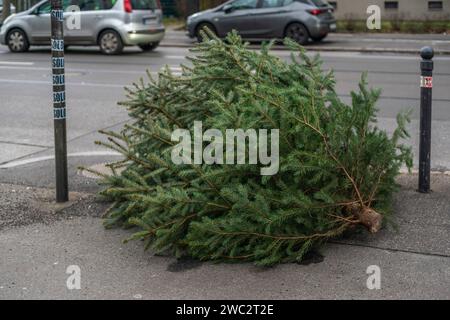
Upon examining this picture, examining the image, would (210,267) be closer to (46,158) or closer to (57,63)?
(57,63)

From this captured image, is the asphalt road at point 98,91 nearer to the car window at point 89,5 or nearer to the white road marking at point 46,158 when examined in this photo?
the white road marking at point 46,158

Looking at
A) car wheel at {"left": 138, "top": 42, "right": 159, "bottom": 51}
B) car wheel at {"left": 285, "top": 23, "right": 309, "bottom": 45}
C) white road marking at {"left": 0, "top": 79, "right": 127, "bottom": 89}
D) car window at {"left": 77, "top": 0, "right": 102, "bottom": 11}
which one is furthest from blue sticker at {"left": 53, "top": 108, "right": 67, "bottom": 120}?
car wheel at {"left": 285, "top": 23, "right": 309, "bottom": 45}

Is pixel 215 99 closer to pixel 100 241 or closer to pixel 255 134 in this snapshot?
pixel 255 134

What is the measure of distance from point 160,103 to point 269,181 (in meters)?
1.45

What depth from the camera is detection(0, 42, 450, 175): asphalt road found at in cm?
956

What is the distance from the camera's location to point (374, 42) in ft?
78.0

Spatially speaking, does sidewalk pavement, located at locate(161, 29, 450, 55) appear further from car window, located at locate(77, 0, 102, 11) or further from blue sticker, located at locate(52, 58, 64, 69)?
blue sticker, located at locate(52, 58, 64, 69)

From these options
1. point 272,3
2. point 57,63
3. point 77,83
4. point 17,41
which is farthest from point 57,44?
point 272,3

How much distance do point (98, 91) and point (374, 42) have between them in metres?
12.2

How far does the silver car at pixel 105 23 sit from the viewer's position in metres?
20.4

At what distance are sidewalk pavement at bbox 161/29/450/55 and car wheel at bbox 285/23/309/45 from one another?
11.4 inches

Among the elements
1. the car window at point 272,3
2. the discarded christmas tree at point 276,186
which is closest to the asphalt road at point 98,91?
Answer: the car window at point 272,3
